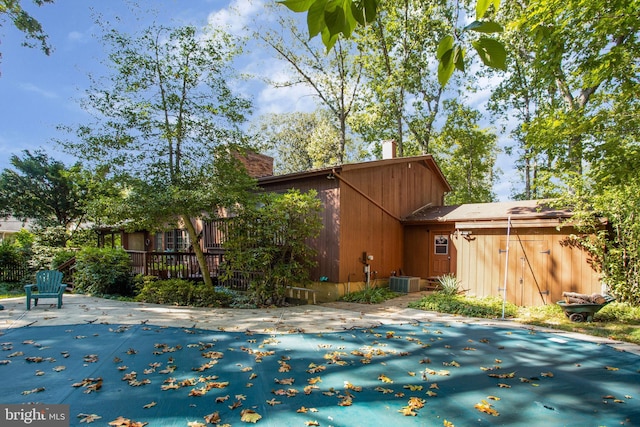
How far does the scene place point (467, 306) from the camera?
828 centimetres

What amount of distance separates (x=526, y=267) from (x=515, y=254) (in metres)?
0.44

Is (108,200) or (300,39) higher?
(300,39)

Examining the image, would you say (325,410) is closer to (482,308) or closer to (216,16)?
(482,308)

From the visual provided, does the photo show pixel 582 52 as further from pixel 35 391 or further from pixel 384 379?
pixel 35 391

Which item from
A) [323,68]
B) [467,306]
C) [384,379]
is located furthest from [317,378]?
[323,68]

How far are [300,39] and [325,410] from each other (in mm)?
21345

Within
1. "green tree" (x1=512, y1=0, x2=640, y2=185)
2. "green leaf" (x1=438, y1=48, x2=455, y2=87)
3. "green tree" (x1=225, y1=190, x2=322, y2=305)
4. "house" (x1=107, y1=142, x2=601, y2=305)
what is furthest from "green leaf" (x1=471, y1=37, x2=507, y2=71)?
"house" (x1=107, y1=142, x2=601, y2=305)

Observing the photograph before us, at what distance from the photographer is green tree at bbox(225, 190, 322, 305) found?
27.8 ft

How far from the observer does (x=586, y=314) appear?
6992 mm

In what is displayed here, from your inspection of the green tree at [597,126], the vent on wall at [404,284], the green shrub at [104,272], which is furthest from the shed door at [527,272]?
the green shrub at [104,272]

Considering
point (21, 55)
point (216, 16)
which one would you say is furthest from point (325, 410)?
point (21, 55)

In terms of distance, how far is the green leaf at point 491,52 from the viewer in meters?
1.16

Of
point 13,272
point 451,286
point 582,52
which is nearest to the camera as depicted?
point 582,52

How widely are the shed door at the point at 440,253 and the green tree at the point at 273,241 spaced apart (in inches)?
221
